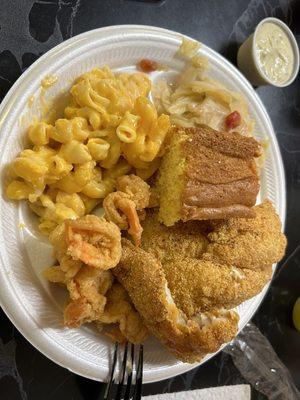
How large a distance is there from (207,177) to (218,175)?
5 cm

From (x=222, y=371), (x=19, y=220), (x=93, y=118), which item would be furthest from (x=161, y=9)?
(x=222, y=371)

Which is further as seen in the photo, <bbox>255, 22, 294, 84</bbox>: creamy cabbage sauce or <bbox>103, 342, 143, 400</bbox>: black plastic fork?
<bbox>255, 22, 294, 84</bbox>: creamy cabbage sauce

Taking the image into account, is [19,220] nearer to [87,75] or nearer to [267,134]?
[87,75]

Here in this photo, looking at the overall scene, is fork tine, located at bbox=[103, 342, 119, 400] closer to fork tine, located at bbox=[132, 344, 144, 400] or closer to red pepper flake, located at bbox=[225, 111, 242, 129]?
fork tine, located at bbox=[132, 344, 144, 400]

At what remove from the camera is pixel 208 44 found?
232 centimetres

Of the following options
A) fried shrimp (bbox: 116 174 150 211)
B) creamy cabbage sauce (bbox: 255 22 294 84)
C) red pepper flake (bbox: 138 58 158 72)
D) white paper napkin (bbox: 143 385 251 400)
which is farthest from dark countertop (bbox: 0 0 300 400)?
fried shrimp (bbox: 116 174 150 211)

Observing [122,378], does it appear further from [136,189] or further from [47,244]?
[136,189]

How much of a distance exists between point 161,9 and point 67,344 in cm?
157

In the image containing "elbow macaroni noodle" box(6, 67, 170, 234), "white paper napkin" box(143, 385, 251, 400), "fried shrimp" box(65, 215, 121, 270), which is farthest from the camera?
"white paper napkin" box(143, 385, 251, 400)

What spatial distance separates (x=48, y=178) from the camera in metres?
1.66

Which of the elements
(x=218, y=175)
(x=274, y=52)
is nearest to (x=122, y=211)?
(x=218, y=175)

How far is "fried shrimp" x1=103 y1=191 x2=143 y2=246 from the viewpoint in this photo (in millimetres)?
1685

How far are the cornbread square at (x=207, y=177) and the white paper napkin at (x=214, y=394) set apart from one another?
34.5 inches

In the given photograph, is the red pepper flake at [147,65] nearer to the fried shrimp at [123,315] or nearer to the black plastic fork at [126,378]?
the fried shrimp at [123,315]
